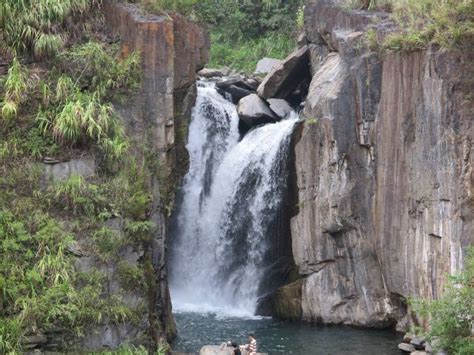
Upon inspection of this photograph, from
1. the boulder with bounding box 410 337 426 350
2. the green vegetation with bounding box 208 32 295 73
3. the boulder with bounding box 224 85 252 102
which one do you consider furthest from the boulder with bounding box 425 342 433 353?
the green vegetation with bounding box 208 32 295 73

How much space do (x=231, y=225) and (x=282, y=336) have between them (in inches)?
218

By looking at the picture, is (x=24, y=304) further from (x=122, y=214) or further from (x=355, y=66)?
(x=355, y=66)

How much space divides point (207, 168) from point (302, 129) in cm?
456

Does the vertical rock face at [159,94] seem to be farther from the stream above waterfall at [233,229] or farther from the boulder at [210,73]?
the boulder at [210,73]

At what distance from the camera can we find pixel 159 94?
21.3 metres

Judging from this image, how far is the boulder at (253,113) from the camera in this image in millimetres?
28250

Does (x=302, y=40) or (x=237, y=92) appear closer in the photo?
(x=302, y=40)

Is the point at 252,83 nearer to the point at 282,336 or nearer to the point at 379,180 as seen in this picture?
the point at 379,180

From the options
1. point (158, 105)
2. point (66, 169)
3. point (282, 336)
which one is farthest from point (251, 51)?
point (66, 169)

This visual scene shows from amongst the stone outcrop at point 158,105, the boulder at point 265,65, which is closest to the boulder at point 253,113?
the stone outcrop at point 158,105

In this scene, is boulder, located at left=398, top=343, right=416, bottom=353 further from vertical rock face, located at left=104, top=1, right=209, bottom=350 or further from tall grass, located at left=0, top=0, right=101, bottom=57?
tall grass, located at left=0, top=0, right=101, bottom=57

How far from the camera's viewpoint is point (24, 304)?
1573 cm

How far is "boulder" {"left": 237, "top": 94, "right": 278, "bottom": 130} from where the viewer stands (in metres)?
28.2

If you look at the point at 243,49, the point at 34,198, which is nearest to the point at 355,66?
the point at 34,198
